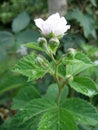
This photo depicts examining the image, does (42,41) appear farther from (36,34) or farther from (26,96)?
(36,34)

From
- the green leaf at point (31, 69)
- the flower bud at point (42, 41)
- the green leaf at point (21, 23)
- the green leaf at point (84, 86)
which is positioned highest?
the green leaf at point (21, 23)

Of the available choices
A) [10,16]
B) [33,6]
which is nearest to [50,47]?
[33,6]

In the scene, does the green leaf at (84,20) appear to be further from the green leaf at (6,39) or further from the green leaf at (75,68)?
the green leaf at (75,68)

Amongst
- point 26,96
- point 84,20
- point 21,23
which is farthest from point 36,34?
point 26,96

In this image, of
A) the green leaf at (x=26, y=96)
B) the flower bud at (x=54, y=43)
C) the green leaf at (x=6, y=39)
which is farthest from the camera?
the green leaf at (x=6, y=39)

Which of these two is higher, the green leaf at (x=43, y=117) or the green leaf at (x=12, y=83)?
the green leaf at (x=12, y=83)

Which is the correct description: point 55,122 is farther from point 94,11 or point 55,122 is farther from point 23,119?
point 94,11

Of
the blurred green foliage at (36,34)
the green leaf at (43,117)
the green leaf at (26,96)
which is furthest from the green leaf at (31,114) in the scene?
the blurred green foliage at (36,34)
